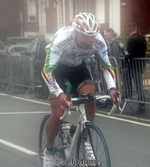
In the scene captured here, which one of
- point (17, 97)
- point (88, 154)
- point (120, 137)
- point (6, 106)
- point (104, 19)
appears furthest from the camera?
point (104, 19)

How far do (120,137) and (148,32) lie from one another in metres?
20.6

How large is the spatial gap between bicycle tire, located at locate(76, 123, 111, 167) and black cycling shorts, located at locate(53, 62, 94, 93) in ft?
2.16

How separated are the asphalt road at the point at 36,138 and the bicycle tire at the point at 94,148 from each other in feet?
5.77

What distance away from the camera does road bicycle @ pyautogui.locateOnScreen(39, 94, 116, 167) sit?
6.39m

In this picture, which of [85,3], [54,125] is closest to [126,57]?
[54,125]

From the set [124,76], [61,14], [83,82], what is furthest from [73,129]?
[61,14]

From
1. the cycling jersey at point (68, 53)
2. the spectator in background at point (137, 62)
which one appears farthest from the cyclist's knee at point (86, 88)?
the spectator in background at point (137, 62)

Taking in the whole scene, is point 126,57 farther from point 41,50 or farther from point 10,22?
point 10,22

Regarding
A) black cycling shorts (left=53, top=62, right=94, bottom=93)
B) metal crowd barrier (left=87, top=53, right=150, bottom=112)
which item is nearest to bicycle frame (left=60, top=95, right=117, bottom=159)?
black cycling shorts (left=53, top=62, right=94, bottom=93)

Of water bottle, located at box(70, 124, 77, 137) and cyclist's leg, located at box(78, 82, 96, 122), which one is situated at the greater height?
cyclist's leg, located at box(78, 82, 96, 122)

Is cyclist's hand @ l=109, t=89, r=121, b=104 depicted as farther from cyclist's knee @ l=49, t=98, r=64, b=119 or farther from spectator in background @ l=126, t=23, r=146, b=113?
spectator in background @ l=126, t=23, r=146, b=113

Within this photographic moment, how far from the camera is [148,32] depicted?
30688 millimetres

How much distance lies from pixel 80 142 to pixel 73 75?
0.80m

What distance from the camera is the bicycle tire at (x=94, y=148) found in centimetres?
630
